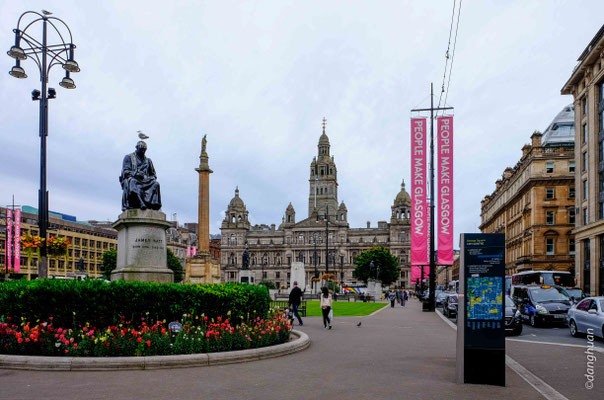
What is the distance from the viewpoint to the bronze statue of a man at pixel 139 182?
13203mm

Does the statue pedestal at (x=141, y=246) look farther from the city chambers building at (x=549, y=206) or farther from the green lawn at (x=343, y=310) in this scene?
the city chambers building at (x=549, y=206)

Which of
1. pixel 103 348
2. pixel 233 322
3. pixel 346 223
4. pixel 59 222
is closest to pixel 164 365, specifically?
pixel 103 348

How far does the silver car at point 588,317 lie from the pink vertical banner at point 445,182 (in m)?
10.9

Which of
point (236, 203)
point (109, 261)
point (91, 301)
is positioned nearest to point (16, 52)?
point (91, 301)

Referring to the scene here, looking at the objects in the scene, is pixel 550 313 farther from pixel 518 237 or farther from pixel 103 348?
pixel 518 237

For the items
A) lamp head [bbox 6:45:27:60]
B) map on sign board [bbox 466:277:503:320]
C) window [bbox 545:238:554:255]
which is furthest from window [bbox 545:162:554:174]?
lamp head [bbox 6:45:27:60]

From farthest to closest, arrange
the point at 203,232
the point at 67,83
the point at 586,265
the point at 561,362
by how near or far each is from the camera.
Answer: the point at 586,265, the point at 203,232, the point at 67,83, the point at 561,362

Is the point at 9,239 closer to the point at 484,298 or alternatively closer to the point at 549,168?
the point at 549,168

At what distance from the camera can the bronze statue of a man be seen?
43.3 feet

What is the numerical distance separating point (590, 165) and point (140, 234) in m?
42.5

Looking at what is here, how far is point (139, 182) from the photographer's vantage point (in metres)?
13.5

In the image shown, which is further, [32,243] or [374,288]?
[374,288]

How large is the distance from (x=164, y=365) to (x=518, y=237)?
66.2 metres

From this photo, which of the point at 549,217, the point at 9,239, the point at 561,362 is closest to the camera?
the point at 561,362
